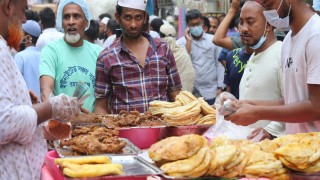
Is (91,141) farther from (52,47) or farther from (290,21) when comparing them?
(52,47)

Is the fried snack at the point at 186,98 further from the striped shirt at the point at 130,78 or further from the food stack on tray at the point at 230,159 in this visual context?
the food stack on tray at the point at 230,159

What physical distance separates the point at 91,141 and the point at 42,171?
303 mm

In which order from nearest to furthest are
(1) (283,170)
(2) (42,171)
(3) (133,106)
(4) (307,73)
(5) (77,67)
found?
(1) (283,170)
(2) (42,171)
(4) (307,73)
(3) (133,106)
(5) (77,67)

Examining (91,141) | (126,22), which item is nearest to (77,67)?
(126,22)

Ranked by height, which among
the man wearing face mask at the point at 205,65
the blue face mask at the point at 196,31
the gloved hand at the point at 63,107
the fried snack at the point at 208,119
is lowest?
the man wearing face mask at the point at 205,65

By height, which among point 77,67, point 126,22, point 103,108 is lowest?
point 103,108

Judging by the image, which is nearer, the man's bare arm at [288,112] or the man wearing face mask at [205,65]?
the man's bare arm at [288,112]

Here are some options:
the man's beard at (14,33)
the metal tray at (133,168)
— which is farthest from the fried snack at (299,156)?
the man's beard at (14,33)

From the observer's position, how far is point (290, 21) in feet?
10.9

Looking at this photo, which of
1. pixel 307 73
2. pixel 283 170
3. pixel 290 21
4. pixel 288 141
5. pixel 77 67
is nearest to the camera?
pixel 283 170

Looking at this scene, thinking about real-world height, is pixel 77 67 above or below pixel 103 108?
above

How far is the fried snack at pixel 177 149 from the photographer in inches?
101

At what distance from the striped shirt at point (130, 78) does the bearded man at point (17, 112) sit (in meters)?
1.34

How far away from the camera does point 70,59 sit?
4652 mm
